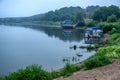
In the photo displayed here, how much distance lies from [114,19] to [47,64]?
5242 cm

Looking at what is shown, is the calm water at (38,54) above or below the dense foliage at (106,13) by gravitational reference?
below

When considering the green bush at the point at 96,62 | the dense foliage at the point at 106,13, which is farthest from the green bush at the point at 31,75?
the dense foliage at the point at 106,13

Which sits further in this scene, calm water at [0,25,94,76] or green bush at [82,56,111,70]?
calm water at [0,25,94,76]

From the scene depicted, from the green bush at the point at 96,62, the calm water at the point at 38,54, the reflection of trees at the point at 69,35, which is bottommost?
the reflection of trees at the point at 69,35

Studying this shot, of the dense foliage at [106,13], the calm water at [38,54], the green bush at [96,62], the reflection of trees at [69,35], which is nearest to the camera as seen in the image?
the green bush at [96,62]

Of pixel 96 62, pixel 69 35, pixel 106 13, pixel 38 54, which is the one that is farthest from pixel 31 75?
pixel 106 13

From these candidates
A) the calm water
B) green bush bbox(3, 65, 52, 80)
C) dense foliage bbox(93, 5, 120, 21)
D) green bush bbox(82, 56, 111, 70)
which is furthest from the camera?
dense foliage bbox(93, 5, 120, 21)

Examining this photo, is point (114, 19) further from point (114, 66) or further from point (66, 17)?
point (114, 66)

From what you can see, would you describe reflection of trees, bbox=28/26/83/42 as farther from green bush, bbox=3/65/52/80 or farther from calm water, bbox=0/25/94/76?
green bush, bbox=3/65/52/80

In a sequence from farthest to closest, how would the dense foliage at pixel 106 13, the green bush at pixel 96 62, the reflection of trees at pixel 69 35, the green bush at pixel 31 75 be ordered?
1. the dense foliage at pixel 106 13
2. the reflection of trees at pixel 69 35
3. the green bush at pixel 96 62
4. the green bush at pixel 31 75

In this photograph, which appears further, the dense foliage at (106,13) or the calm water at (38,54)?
the dense foliage at (106,13)

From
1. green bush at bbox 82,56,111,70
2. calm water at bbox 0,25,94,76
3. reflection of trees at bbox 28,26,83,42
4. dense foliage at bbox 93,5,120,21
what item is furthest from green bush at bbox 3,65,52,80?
dense foliage at bbox 93,5,120,21

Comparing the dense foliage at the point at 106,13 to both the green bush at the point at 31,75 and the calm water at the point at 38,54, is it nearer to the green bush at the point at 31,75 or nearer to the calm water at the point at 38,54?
the calm water at the point at 38,54

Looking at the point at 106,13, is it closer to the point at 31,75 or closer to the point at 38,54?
the point at 38,54
